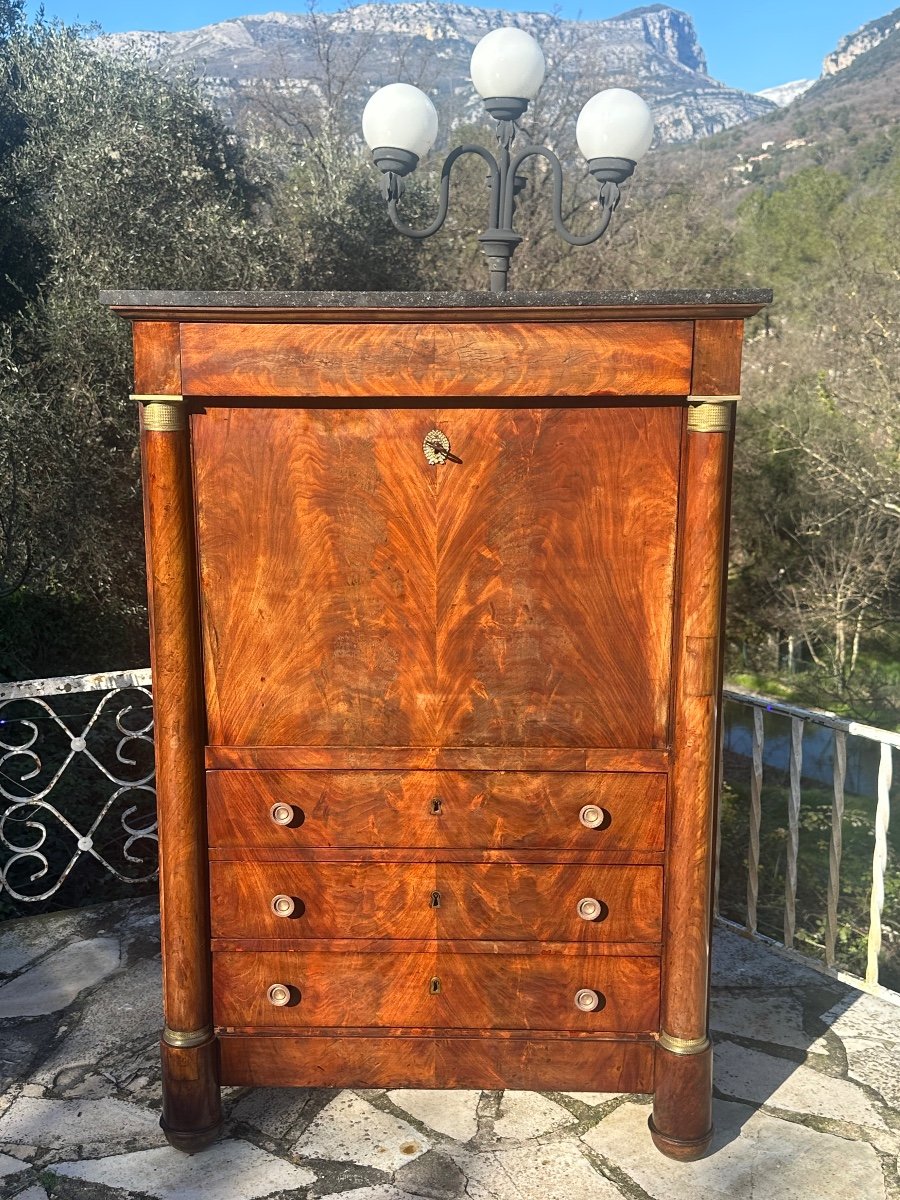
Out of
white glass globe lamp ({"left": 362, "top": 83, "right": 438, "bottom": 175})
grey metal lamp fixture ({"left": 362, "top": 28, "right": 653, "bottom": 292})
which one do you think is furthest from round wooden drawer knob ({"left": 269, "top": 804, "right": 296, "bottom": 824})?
white glass globe lamp ({"left": 362, "top": 83, "right": 438, "bottom": 175})

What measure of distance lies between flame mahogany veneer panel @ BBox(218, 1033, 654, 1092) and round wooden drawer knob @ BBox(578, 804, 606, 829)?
597 mm

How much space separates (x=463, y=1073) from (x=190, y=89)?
9.19 metres

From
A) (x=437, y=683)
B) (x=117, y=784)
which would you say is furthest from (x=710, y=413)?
(x=117, y=784)

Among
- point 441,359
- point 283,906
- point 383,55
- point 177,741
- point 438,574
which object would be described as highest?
point 383,55

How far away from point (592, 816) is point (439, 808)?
388mm

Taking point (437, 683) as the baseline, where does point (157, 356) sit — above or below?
above

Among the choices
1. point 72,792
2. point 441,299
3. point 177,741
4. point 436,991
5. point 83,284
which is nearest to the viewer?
point 441,299

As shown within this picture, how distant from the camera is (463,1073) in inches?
96.4

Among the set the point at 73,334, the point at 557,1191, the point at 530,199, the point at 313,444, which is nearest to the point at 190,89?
the point at 73,334

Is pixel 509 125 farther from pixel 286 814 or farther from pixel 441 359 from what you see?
pixel 286 814

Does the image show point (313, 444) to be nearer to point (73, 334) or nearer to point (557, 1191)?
point (557, 1191)

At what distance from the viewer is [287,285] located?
841 centimetres

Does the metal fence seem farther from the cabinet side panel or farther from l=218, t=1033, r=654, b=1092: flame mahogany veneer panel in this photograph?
the cabinet side panel

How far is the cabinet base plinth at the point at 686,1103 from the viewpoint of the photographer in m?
2.34
